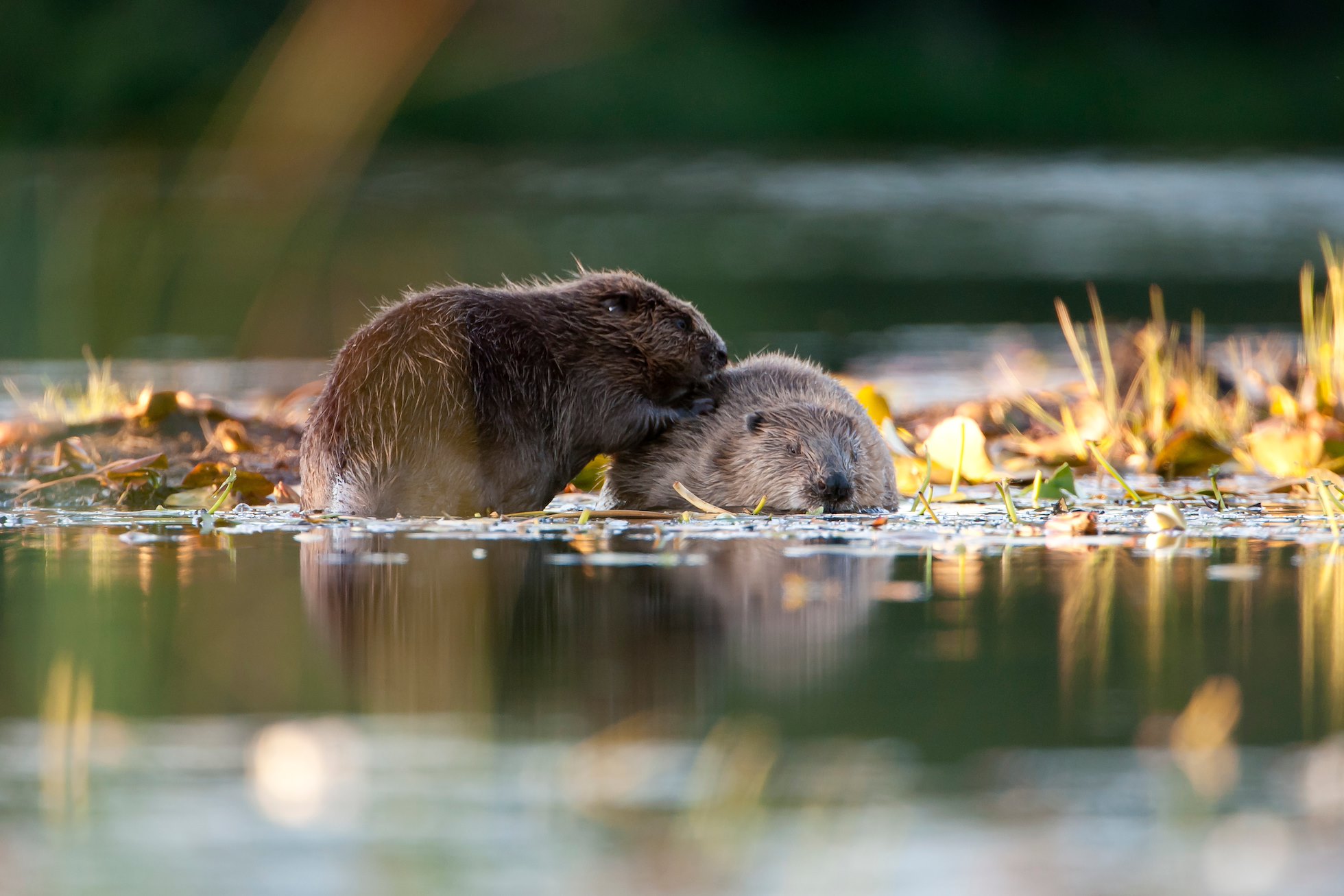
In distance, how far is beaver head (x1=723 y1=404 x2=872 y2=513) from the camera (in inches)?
232

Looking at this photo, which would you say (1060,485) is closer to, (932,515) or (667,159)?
(932,515)

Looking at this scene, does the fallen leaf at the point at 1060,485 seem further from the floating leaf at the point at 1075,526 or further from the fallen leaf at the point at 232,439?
the fallen leaf at the point at 232,439

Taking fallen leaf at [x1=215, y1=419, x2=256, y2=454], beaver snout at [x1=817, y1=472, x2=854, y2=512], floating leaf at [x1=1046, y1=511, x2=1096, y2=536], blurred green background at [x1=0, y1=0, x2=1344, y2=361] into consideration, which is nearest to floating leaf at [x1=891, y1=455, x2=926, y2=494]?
beaver snout at [x1=817, y1=472, x2=854, y2=512]

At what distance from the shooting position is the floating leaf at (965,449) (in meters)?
6.43

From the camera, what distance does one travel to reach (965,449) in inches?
253

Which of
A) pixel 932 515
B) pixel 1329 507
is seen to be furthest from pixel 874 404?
pixel 1329 507

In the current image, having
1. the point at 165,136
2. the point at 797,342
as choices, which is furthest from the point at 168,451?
the point at 797,342

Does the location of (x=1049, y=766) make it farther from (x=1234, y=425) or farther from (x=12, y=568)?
(x=1234, y=425)

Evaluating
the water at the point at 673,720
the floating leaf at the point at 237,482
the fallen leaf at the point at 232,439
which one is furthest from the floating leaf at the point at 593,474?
the water at the point at 673,720

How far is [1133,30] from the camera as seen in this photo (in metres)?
35.4

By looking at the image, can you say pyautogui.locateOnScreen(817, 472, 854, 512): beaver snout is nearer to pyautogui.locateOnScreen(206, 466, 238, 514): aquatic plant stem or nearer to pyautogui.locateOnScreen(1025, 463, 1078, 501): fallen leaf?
pyautogui.locateOnScreen(1025, 463, 1078, 501): fallen leaf

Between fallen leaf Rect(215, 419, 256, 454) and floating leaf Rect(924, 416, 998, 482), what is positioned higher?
fallen leaf Rect(215, 419, 256, 454)

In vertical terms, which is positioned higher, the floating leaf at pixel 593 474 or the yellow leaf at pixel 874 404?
the yellow leaf at pixel 874 404

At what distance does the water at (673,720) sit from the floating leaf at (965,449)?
5.27 ft
